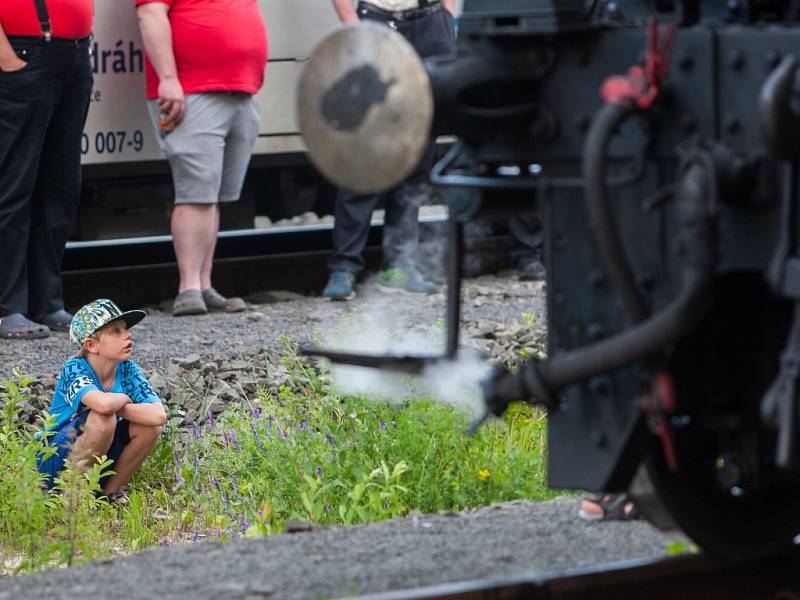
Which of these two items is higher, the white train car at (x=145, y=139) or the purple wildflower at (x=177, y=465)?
the white train car at (x=145, y=139)

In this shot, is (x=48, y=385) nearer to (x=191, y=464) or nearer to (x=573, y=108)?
(x=191, y=464)

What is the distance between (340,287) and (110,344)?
2.82 metres

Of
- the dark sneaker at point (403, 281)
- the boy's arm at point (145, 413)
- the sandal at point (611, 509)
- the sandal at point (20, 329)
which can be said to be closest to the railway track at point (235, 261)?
the dark sneaker at point (403, 281)

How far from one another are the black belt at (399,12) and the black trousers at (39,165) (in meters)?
1.56

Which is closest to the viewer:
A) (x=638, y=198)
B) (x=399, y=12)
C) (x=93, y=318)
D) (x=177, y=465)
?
(x=638, y=198)

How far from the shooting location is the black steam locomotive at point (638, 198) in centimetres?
308

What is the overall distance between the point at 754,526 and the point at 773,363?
0.46 metres

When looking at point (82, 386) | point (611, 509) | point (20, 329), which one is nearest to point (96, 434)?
point (82, 386)

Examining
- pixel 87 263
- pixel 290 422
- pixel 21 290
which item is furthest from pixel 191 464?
pixel 87 263

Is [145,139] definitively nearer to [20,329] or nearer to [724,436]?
[20,329]

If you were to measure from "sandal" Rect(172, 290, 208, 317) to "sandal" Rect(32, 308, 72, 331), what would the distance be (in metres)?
0.58

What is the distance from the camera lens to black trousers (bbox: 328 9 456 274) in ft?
28.0

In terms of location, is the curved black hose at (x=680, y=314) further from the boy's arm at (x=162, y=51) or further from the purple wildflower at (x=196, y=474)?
the boy's arm at (x=162, y=51)

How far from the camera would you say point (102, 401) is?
5.87 meters
